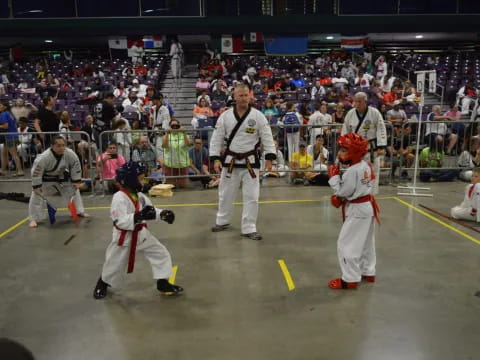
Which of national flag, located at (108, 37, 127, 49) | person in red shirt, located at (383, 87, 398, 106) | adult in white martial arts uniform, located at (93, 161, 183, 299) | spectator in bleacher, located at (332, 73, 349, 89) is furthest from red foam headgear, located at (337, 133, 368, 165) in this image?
national flag, located at (108, 37, 127, 49)

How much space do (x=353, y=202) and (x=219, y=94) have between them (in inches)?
459

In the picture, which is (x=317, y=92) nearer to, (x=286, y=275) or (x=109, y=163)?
(x=109, y=163)

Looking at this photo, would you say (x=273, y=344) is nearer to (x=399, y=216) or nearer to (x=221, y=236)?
(x=221, y=236)

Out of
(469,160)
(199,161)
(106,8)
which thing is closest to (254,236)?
(199,161)

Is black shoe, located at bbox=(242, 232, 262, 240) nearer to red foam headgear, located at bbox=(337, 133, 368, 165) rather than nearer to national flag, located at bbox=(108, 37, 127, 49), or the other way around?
red foam headgear, located at bbox=(337, 133, 368, 165)

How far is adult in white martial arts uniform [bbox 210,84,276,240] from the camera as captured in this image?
6.38 metres

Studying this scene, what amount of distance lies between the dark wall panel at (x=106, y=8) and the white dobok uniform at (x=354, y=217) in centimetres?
2024

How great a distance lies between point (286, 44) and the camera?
2300 cm

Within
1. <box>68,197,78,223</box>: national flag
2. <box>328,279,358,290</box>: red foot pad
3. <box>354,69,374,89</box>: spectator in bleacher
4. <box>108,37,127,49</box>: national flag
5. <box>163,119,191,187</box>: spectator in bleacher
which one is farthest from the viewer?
<box>108,37,127,49</box>: national flag

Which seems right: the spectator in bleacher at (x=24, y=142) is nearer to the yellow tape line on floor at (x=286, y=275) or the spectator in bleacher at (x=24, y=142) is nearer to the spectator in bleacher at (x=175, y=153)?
the spectator in bleacher at (x=175, y=153)

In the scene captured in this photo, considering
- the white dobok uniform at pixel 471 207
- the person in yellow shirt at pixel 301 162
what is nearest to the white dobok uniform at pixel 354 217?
the white dobok uniform at pixel 471 207

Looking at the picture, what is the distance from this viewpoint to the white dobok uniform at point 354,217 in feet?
14.8

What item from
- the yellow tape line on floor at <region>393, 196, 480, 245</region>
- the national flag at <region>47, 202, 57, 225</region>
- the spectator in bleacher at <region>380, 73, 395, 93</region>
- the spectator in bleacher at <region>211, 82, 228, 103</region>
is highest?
the spectator in bleacher at <region>380, 73, 395, 93</region>

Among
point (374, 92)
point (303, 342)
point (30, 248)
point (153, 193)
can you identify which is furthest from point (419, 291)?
point (374, 92)
